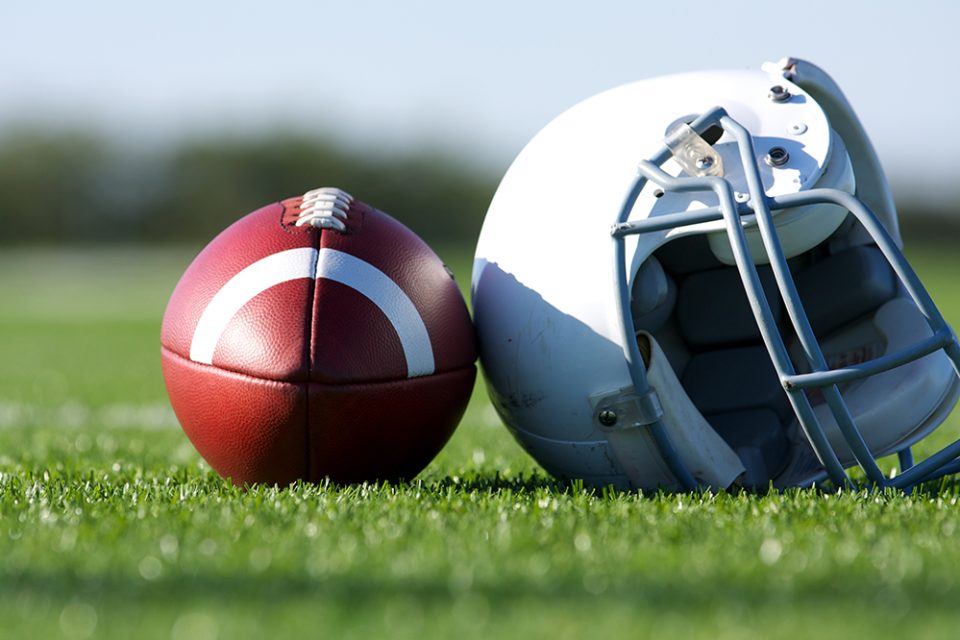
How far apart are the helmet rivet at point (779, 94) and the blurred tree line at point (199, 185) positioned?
33.6 meters

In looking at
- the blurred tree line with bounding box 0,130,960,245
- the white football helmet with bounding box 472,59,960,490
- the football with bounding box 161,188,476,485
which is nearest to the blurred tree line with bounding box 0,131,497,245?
the blurred tree line with bounding box 0,130,960,245

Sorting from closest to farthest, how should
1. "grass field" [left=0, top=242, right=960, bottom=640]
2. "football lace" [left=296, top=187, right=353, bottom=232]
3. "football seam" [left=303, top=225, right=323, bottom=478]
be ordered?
"grass field" [left=0, top=242, right=960, bottom=640], "football seam" [left=303, top=225, right=323, bottom=478], "football lace" [left=296, top=187, right=353, bottom=232]

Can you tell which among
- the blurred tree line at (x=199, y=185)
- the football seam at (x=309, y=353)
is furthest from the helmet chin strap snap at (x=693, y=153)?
the blurred tree line at (x=199, y=185)

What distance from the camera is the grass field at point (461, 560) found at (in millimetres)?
1709

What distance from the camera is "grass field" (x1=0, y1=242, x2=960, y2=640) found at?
1.71 meters

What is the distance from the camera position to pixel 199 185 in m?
38.0

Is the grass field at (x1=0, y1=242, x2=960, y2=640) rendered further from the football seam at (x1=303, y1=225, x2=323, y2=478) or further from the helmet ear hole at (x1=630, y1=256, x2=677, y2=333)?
the helmet ear hole at (x1=630, y1=256, x2=677, y2=333)

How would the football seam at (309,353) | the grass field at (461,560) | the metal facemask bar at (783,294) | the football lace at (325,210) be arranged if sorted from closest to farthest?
the grass field at (461,560), the metal facemask bar at (783,294), the football seam at (309,353), the football lace at (325,210)

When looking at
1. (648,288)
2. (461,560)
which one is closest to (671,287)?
(648,288)

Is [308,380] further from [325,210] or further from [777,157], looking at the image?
[777,157]

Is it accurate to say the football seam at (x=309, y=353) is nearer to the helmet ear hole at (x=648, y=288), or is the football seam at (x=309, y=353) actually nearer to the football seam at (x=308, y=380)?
the football seam at (x=308, y=380)

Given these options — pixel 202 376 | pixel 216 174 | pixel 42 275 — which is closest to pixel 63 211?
pixel 216 174

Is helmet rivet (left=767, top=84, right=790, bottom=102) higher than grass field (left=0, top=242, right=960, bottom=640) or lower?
higher

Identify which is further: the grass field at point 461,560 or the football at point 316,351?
the football at point 316,351
